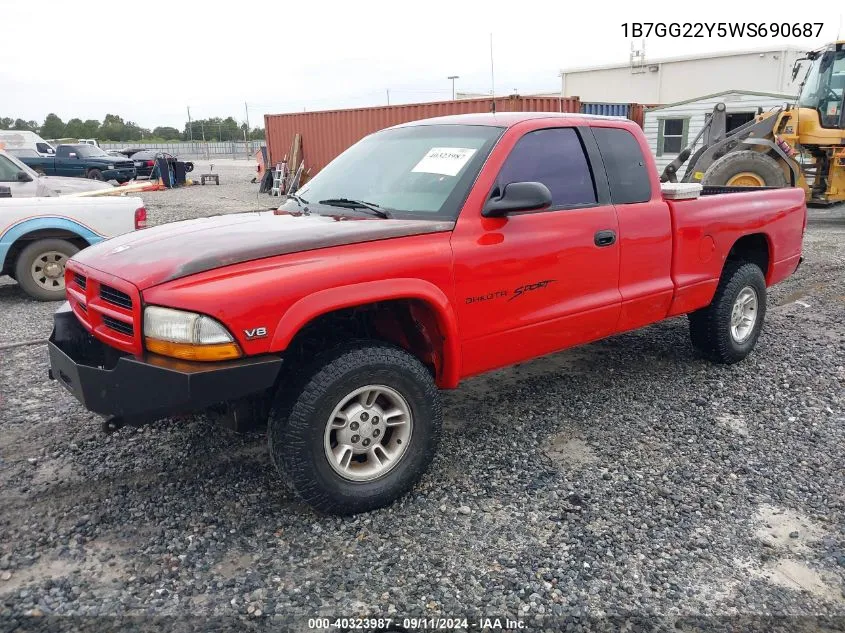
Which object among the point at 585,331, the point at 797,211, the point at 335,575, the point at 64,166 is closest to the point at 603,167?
the point at 585,331

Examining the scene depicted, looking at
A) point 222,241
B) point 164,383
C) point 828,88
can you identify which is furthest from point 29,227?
point 828,88

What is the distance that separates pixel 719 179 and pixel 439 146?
8.92 meters

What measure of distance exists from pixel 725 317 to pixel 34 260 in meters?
6.86

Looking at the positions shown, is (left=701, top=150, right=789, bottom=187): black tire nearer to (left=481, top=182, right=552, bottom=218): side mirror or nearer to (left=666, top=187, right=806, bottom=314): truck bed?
(left=666, top=187, right=806, bottom=314): truck bed

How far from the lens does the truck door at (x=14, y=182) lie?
938 centimetres

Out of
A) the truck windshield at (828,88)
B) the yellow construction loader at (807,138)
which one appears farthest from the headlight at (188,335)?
the truck windshield at (828,88)

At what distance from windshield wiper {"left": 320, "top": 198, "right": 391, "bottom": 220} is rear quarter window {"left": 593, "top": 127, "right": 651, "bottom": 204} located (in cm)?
149

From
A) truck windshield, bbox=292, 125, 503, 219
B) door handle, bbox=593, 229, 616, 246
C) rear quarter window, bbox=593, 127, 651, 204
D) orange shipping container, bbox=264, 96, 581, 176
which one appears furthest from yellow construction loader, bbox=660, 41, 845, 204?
truck windshield, bbox=292, 125, 503, 219

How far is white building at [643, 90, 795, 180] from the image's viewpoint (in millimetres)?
18125

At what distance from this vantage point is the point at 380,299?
3037 millimetres

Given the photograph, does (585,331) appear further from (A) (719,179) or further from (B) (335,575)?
(A) (719,179)

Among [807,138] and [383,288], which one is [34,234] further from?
[807,138]

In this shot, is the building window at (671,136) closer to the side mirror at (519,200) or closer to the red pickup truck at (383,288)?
the red pickup truck at (383,288)

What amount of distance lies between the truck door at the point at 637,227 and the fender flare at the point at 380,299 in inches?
54.5
